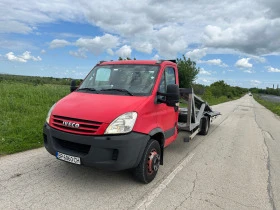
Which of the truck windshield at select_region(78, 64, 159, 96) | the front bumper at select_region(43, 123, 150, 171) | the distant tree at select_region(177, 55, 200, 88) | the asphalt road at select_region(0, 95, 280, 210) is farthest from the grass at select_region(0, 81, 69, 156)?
the distant tree at select_region(177, 55, 200, 88)

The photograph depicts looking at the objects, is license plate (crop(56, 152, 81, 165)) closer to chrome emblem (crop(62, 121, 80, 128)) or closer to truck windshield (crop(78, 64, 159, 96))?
chrome emblem (crop(62, 121, 80, 128))

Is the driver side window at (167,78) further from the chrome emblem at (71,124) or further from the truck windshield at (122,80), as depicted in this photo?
the chrome emblem at (71,124)

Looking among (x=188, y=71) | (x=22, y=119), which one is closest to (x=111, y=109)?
(x=22, y=119)

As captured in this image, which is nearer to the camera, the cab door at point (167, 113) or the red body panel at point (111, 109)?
the red body panel at point (111, 109)

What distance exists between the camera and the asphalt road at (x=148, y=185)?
353 cm

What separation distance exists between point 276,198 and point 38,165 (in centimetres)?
432

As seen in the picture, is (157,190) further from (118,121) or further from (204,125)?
(204,125)

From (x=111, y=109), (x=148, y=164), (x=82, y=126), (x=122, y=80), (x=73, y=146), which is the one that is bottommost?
(x=148, y=164)

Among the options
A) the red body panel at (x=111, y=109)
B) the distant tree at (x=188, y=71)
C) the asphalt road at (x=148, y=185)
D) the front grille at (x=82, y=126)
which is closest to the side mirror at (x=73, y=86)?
the red body panel at (x=111, y=109)

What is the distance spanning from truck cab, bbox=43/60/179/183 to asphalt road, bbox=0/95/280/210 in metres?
0.45

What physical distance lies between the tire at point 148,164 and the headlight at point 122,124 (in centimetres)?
60

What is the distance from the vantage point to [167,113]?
4926 millimetres

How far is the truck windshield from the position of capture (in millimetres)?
4535

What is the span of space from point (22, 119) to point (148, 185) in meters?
5.72
